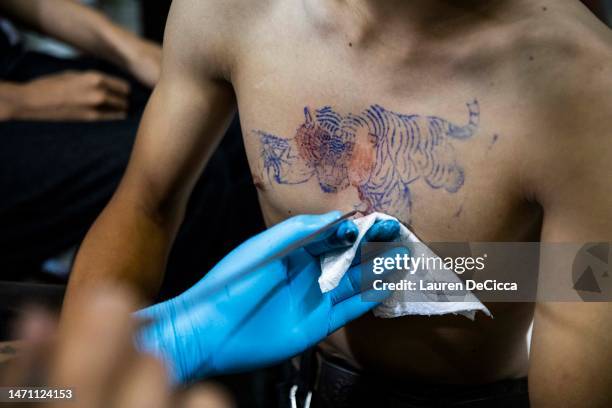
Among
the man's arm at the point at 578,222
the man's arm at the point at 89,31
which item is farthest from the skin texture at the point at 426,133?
the man's arm at the point at 89,31

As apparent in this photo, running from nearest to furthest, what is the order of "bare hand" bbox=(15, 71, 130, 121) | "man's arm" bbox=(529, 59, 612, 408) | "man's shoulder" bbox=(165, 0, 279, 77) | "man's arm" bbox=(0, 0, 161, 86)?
1. "man's arm" bbox=(529, 59, 612, 408)
2. "man's shoulder" bbox=(165, 0, 279, 77)
3. "bare hand" bbox=(15, 71, 130, 121)
4. "man's arm" bbox=(0, 0, 161, 86)

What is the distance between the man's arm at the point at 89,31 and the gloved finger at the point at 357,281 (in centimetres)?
107

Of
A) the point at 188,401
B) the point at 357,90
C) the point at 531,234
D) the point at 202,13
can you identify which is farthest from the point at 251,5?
the point at 188,401

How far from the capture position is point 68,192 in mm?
1399

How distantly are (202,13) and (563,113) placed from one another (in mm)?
523

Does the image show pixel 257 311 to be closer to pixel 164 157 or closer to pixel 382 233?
pixel 382 233

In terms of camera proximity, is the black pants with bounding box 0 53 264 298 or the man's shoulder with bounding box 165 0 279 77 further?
the black pants with bounding box 0 53 264 298

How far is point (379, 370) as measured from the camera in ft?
3.22

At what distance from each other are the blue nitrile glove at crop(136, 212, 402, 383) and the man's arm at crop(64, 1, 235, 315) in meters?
0.18

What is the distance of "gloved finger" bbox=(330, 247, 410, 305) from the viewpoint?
2.80 ft

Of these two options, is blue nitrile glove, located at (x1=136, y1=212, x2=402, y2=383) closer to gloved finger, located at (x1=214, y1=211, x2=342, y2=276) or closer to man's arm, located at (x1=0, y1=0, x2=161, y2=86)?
gloved finger, located at (x1=214, y1=211, x2=342, y2=276)

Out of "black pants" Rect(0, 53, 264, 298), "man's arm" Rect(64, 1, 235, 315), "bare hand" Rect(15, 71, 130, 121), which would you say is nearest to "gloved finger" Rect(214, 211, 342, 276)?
"man's arm" Rect(64, 1, 235, 315)

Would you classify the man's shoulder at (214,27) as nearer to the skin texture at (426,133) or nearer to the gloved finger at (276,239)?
the skin texture at (426,133)

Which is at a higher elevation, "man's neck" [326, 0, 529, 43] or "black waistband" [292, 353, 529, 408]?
"man's neck" [326, 0, 529, 43]
